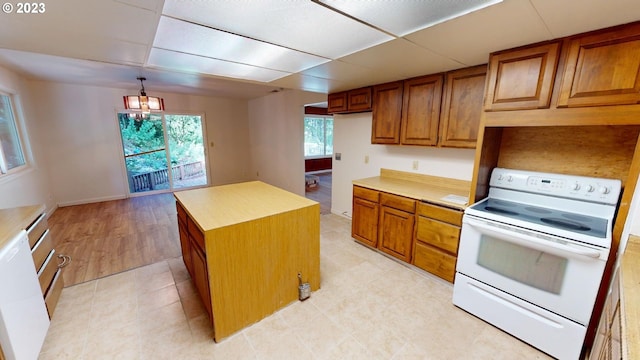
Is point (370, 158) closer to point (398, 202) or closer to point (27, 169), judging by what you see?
point (398, 202)

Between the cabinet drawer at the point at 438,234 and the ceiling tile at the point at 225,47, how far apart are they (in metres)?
1.77

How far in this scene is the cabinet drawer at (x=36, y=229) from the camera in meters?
1.65

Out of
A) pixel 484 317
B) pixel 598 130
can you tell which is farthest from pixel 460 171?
pixel 484 317

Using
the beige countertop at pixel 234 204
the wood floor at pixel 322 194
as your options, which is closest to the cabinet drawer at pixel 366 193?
the beige countertop at pixel 234 204

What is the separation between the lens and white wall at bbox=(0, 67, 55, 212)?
122 inches

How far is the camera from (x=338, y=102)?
11.7ft

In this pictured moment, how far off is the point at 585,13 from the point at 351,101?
2.35 m

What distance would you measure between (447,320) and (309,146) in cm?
687

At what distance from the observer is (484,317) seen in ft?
6.20

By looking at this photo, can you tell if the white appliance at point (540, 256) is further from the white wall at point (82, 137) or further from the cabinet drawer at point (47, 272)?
the white wall at point (82, 137)

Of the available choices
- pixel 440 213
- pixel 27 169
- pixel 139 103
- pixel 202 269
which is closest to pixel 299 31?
pixel 202 269

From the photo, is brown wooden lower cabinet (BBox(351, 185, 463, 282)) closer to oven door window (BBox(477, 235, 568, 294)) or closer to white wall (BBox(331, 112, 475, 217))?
oven door window (BBox(477, 235, 568, 294))

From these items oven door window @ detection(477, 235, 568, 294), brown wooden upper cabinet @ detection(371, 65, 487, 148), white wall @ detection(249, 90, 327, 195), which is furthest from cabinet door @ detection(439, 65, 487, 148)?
white wall @ detection(249, 90, 327, 195)

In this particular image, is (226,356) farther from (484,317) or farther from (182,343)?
(484,317)
